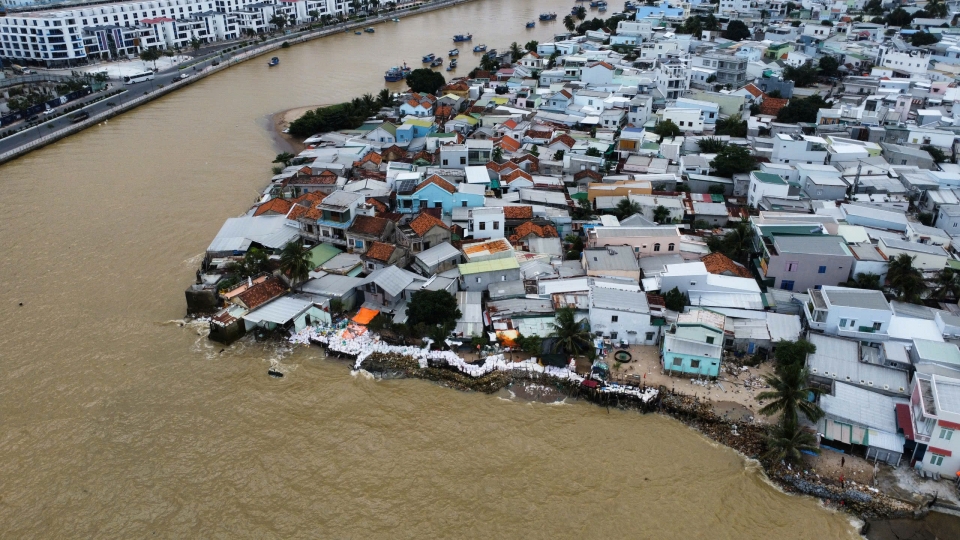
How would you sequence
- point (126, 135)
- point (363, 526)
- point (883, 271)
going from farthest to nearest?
point (126, 135) < point (883, 271) < point (363, 526)

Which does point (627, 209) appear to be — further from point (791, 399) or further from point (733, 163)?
point (791, 399)

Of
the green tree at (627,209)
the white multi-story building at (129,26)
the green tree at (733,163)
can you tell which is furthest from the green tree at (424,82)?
the white multi-story building at (129,26)

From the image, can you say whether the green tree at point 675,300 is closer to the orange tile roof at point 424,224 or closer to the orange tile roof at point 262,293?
the orange tile roof at point 424,224

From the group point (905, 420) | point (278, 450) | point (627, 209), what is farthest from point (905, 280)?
point (278, 450)

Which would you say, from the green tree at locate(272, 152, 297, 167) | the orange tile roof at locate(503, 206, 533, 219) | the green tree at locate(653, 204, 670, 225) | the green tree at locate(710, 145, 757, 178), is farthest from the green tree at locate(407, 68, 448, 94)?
the green tree at locate(653, 204, 670, 225)

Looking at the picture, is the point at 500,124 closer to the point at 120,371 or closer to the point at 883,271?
the point at 883,271

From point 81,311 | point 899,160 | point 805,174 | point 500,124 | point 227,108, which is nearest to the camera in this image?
point 81,311

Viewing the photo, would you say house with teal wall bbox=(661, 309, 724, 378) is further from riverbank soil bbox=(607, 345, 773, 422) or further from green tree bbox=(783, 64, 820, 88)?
green tree bbox=(783, 64, 820, 88)

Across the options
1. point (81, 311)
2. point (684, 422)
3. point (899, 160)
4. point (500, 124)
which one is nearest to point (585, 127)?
point (500, 124)

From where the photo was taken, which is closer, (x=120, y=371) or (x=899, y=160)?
(x=120, y=371)
